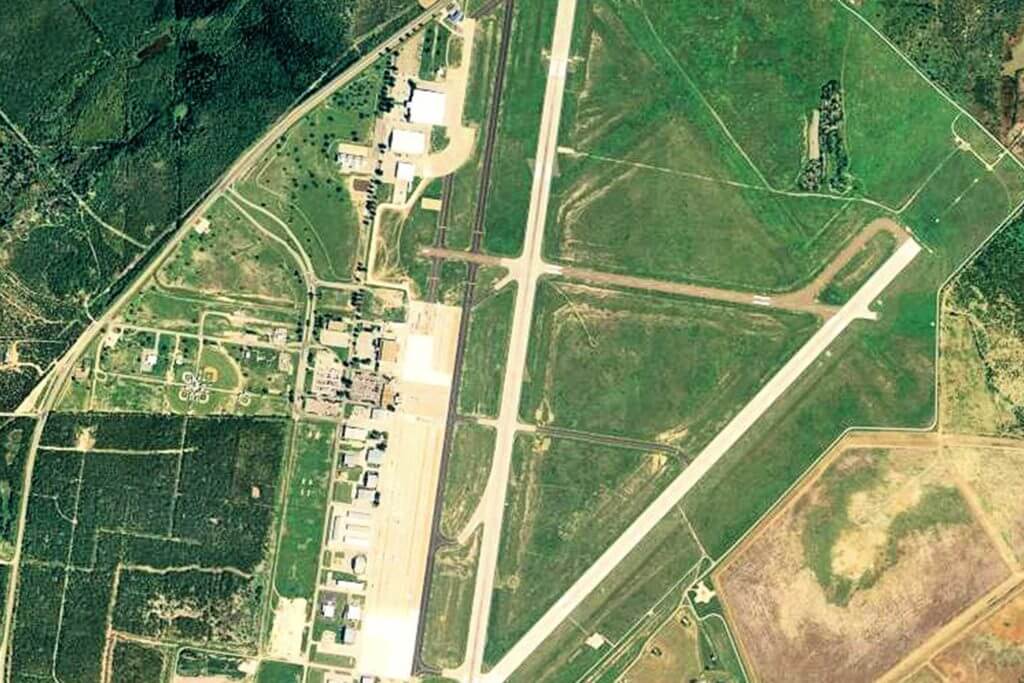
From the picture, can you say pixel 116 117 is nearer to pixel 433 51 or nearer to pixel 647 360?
pixel 433 51

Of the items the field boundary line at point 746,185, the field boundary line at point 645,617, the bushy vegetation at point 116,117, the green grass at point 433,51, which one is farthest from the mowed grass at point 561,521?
the bushy vegetation at point 116,117

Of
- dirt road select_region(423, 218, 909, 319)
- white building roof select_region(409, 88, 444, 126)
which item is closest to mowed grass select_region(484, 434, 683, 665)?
dirt road select_region(423, 218, 909, 319)

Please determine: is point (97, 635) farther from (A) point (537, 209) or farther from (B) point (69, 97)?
(A) point (537, 209)

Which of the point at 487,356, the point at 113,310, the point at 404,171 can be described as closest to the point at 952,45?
the point at 487,356

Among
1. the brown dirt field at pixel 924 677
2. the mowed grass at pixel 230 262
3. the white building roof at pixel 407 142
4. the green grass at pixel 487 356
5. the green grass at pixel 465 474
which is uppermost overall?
the white building roof at pixel 407 142

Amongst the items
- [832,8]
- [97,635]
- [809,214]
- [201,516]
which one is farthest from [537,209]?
[97,635]

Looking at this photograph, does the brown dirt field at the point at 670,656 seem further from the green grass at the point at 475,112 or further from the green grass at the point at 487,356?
the green grass at the point at 475,112
